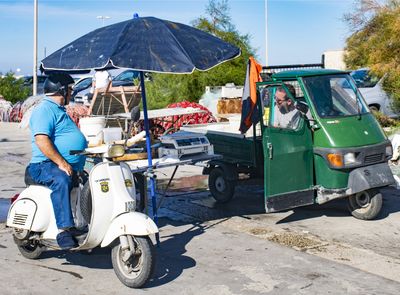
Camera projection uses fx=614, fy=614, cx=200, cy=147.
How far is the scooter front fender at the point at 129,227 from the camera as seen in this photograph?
5.14 metres

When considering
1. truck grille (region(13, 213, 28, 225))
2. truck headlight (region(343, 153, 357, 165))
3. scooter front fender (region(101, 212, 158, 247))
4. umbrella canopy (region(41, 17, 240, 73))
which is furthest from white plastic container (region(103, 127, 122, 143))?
truck headlight (region(343, 153, 357, 165))

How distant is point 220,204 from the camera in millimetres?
8688

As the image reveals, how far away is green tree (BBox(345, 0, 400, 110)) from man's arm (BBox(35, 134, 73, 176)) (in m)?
8.85

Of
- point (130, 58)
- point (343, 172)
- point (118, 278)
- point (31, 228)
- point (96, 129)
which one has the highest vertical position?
point (130, 58)

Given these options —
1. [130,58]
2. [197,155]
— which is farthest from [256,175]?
[130,58]

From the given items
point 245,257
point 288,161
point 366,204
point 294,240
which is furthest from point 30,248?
point 366,204

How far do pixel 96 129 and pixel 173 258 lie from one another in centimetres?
305

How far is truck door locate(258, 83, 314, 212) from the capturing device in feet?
23.5

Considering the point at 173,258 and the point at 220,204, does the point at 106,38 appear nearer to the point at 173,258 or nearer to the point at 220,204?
the point at 173,258

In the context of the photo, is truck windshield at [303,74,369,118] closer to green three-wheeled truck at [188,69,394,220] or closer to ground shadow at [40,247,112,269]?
green three-wheeled truck at [188,69,394,220]

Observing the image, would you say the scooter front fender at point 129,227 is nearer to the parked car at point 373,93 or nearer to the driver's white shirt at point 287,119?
the driver's white shirt at point 287,119

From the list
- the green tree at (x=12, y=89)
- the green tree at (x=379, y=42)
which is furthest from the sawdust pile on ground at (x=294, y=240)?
the green tree at (x=12, y=89)

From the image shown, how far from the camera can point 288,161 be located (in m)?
7.24

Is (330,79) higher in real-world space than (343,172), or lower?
higher
